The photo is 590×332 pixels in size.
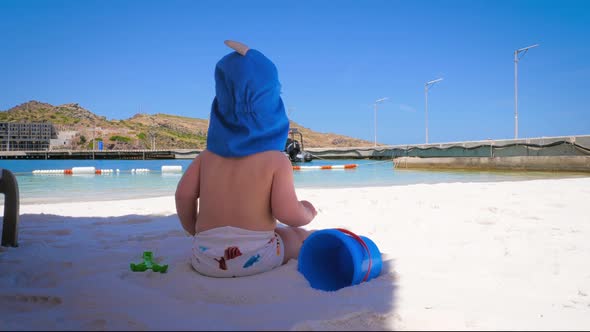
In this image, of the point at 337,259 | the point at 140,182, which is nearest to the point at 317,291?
the point at 337,259

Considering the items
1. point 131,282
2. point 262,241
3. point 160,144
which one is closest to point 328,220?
point 262,241

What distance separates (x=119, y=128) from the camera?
4063 inches

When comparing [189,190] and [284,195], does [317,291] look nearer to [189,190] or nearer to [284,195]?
[284,195]

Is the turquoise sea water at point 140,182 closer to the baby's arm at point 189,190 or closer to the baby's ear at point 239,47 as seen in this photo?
the baby's arm at point 189,190

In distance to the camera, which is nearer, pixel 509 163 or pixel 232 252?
pixel 232 252

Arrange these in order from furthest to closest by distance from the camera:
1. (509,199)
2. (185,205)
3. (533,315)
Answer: (509,199) < (185,205) < (533,315)

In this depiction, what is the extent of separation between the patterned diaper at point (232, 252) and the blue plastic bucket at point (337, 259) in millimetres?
223

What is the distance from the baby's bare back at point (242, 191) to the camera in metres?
2.09

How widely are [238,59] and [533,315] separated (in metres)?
1.86

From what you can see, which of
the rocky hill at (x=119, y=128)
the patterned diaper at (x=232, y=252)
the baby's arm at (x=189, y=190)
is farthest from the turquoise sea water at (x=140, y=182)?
the rocky hill at (x=119, y=128)

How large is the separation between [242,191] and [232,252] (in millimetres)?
327

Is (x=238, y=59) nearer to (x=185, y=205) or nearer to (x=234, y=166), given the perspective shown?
(x=234, y=166)

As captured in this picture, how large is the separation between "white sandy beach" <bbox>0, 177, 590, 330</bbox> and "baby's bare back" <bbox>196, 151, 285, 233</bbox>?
313 mm

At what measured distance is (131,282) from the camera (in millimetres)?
2092
